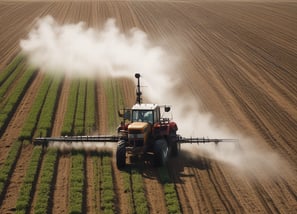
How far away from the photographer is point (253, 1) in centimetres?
7706

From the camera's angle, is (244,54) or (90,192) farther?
(244,54)

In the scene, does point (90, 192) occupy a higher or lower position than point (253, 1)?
lower

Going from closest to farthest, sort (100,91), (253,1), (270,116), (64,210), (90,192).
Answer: (64,210)
(90,192)
(270,116)
(100,91)
(253,1)

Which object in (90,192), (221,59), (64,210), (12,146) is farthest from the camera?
(221,59)

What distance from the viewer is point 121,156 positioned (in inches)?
785

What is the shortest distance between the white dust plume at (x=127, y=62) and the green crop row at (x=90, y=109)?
301 centimetres

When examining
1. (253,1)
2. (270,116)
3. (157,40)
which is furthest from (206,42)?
(253,1)

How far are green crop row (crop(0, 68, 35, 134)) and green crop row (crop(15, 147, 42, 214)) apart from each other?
14.3ft

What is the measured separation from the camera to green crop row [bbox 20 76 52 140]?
24.1 metres

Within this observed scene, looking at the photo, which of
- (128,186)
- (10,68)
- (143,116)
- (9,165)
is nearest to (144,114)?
(143,116)

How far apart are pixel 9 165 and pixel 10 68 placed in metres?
17.4

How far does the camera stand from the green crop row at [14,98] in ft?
86.8

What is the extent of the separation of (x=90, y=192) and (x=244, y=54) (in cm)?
2528

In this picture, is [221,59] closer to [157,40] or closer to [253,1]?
[157,40]
